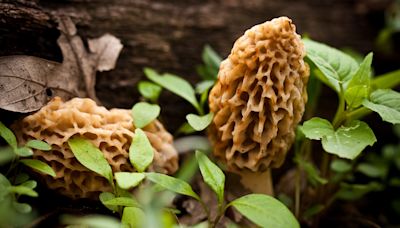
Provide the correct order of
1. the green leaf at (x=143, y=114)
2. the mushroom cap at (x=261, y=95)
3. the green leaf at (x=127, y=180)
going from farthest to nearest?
the green leaf at (x=143, y=114) → the mushroom cap at (x=261, y=95) → the green leaf at (x=127, y=180)

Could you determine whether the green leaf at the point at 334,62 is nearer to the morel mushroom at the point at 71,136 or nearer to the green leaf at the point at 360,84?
the green leaf at the point at 360,84

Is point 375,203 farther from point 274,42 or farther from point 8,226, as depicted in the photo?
point 8,226

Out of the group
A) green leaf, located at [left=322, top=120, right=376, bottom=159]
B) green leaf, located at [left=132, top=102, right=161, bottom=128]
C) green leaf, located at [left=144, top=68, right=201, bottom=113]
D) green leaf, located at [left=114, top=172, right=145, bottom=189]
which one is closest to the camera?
green leaf, located at [left=114, top=172, right=145, bottom=189]

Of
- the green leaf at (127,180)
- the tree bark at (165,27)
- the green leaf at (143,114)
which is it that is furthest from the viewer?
the tree bark at (165,27)

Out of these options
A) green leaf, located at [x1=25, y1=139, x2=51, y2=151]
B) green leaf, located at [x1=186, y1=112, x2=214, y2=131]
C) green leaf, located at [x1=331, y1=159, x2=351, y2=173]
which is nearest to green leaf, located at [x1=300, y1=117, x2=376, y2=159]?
green leaf, located at [x1=186, y1=112, x2=214, y2=131]

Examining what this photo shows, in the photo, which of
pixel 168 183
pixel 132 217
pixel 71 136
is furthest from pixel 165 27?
pixel 132 217

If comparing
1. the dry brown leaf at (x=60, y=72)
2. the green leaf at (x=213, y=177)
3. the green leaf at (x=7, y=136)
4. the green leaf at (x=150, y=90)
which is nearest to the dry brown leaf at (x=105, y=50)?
the dry brown leaf at (x=60, y=72)

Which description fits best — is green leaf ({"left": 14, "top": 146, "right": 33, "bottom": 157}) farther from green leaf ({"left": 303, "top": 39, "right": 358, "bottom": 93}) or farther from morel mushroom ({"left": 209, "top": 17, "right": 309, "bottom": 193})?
green leaf ({"left": 303, "top": 39, "right": 358, "bottom": 93})
